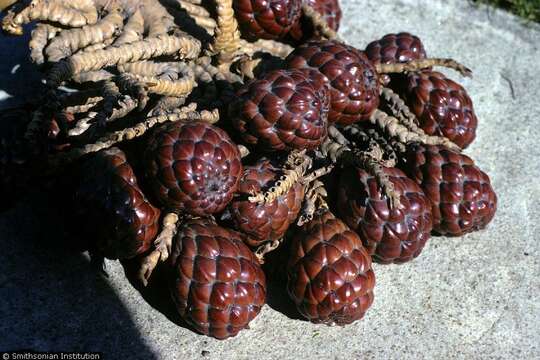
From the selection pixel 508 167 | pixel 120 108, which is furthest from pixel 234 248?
pixel 508 167

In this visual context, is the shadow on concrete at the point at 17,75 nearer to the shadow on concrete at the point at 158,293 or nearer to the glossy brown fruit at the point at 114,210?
the glossy brown fruit at the point at 114,210

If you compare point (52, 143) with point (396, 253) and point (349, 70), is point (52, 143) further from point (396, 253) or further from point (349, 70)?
point (396, 253)

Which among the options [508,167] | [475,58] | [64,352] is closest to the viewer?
[64,352]

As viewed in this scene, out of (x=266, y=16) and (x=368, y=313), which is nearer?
(x=368, y=313)

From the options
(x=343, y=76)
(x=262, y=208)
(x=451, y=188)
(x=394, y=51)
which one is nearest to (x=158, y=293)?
(x=262, y=208)

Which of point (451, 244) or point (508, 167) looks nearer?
point (451, 244)

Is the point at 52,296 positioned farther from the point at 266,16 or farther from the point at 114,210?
the point at 266,16

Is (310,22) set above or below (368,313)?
above
